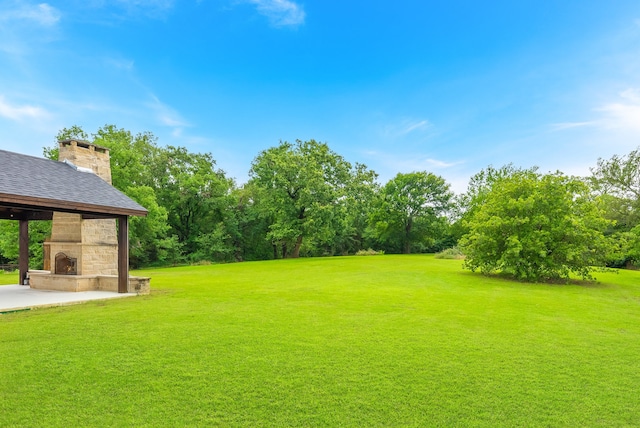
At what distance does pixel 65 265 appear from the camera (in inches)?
421

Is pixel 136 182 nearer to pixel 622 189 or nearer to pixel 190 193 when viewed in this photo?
pixel 190 193

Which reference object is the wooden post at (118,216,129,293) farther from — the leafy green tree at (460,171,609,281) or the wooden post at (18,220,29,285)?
the leafy green tree at (460,171,609,281)

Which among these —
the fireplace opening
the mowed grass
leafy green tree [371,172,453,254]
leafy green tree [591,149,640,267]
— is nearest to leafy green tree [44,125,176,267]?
the fireplace opening

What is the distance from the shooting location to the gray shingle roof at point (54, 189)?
7.43m

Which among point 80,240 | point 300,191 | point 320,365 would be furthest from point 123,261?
point 300,191

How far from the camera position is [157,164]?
27.3 m

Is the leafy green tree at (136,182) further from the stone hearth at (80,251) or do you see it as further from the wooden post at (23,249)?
the stone hearth at (80,251)

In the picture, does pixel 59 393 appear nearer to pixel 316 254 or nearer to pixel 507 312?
pixel 507 312

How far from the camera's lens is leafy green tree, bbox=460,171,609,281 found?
12242 millimetres

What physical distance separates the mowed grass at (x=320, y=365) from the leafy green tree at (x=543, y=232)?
17.3 feet

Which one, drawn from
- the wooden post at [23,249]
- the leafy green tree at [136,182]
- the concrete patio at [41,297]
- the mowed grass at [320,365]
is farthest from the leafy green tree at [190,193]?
the mowed grass at [320,365]

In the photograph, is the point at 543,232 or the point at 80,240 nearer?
the point at 80,240

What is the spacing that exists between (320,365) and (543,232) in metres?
11.6

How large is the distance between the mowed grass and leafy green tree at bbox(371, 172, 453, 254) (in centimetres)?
2942
